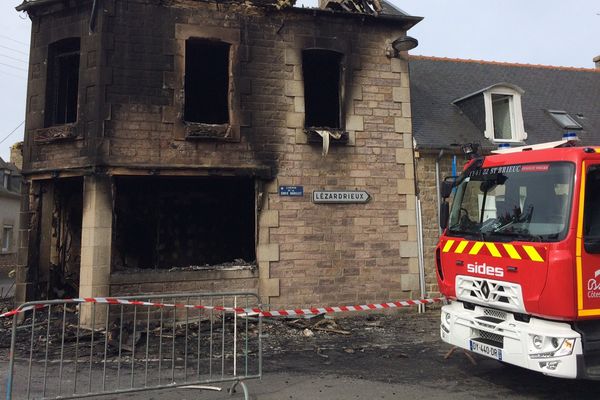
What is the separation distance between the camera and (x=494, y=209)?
18.6ft

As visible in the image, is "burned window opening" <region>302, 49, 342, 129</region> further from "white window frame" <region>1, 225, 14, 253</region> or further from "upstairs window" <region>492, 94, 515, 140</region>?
"white window frame" <region>1, 225, 14, 253</region>

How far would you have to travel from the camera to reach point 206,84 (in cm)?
1199

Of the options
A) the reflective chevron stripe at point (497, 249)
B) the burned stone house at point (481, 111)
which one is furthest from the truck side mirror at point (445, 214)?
the burned stone house at point (481, 111)

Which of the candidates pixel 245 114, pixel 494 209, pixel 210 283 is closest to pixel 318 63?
pixel 245 114

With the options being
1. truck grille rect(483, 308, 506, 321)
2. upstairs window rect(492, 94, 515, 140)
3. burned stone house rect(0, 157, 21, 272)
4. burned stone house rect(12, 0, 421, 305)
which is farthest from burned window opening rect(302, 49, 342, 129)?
burned stone house rect(0, 157, 21, 272)

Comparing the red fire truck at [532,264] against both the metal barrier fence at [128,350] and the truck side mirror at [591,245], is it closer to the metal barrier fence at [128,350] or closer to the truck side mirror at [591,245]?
the truck side mirror at [591,245]

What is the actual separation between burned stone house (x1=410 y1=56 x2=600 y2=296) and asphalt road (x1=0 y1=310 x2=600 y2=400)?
335cm

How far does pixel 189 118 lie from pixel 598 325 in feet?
33.2

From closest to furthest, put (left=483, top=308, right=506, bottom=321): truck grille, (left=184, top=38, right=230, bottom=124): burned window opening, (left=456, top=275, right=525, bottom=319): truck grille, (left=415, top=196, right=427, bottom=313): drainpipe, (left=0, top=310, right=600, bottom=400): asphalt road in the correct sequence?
(left=456, top=275, right=525, bottom=319): truck grille
(left=483, top=308, right=506, bottom=321): truck grille
(left=0, top=310, right=600, bottom=400): asphalt road
(left=415, top=196, right=427, bottom=313): drainpipe
(left=184, top=38, right=230, bottom=124): burned window opening

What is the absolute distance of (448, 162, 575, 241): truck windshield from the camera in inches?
193

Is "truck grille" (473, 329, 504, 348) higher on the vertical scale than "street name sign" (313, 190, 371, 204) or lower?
A: lower

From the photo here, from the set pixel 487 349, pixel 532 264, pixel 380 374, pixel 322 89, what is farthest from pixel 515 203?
pixel 322 89

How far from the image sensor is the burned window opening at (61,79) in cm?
1008

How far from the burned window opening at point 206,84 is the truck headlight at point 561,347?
8458 millimetres
